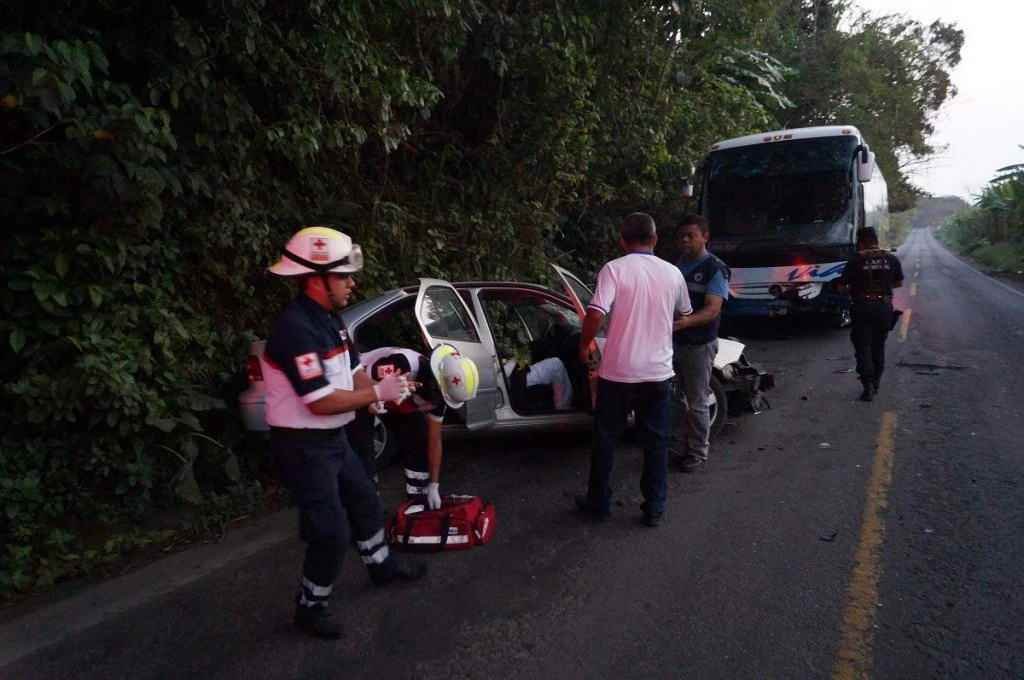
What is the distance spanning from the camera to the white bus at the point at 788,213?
36.6ft

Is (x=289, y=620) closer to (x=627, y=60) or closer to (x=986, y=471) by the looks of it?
(x=986, y=471)

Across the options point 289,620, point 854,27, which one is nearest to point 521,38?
point 289,620

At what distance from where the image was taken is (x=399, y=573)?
3.69 metres

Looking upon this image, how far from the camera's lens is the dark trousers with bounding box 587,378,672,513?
14.4ft

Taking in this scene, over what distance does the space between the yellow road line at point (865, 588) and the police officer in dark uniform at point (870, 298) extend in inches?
90.1

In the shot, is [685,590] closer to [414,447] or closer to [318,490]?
[414,447]

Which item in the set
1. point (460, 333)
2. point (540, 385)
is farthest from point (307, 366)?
point (540, 385)

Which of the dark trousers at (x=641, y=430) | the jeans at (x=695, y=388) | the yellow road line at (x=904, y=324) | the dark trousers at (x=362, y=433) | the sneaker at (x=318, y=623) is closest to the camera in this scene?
the sneaker at (x=318, y=623)

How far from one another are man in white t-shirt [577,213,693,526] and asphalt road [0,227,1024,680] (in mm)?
332

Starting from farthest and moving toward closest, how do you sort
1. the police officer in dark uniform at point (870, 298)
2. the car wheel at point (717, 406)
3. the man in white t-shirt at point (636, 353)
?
the police officer in dark uniform at point (870, 298) < the car wheel at point (717, 406) < the man in white t-shirt at point (636, 353)

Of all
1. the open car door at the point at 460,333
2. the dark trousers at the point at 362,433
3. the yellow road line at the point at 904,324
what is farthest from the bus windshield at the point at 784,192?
the dark trousers at the point at 362,433

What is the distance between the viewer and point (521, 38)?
766 centimetres

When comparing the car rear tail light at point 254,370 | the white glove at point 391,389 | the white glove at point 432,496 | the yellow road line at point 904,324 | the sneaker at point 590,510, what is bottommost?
the yellow road line at point 904,324

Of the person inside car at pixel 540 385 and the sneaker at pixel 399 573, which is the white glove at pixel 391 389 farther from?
the person inside car at pixel 540 385
